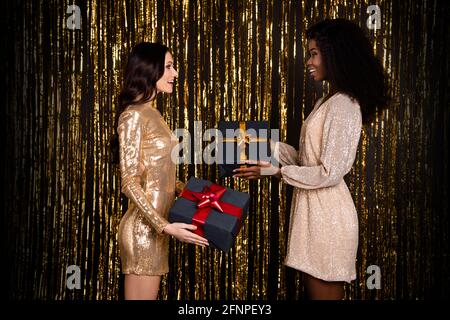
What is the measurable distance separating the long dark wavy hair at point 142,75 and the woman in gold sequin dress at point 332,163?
1.58 feet

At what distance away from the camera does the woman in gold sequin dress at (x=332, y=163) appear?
162 cm

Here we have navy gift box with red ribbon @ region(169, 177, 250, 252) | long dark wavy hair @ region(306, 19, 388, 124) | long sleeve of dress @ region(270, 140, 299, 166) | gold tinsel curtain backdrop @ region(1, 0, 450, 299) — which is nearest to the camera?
navy gift box with red ribbon @ region(169, 177, 250, 252)

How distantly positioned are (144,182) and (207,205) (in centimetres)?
23

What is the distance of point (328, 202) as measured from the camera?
1.65m

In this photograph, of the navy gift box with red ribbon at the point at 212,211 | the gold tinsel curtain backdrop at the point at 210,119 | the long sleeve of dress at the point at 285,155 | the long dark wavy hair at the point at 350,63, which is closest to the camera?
the navy gift box with red ribbon at the point at 212,211

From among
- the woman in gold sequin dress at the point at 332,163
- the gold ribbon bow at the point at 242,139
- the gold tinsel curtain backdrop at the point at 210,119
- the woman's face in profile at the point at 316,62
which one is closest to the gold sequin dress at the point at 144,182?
the gold ribbon bow at the point at 242,139

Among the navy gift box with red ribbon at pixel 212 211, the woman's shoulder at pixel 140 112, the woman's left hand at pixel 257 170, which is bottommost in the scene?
the navy gift box with red ribbon at pixel 212 211

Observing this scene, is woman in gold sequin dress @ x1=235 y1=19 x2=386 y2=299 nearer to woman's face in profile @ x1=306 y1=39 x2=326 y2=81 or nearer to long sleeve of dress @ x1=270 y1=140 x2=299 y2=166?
woman's face in profile @ x1=306 y1=39 x2=326 y2=81

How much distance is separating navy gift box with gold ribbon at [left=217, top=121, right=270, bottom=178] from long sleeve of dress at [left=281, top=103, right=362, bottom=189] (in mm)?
194

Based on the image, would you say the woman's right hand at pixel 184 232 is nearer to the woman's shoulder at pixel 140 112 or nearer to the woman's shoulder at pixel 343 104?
the woman's shoulder at pixel 140 112

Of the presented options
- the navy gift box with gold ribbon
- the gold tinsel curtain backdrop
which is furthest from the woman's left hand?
the gold tinsel curtain backdrop

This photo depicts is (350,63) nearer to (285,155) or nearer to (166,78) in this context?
(285,155)

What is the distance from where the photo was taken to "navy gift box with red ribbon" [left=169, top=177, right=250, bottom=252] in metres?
1.53

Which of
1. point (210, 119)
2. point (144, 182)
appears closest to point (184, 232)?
point (144, 182)
